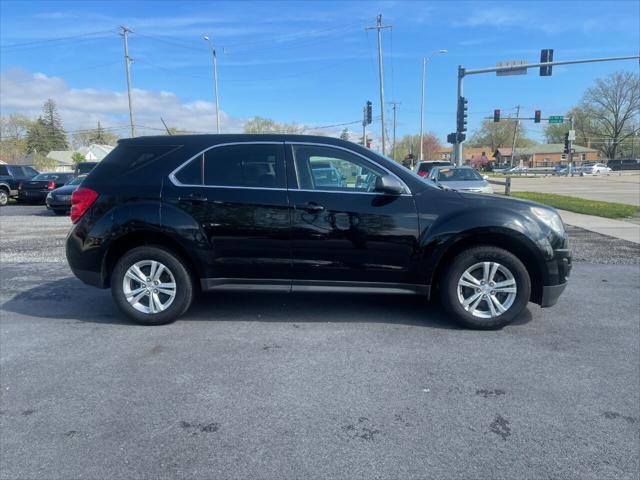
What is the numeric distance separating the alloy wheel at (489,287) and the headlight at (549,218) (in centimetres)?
60

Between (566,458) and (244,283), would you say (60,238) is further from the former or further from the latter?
(566,458)

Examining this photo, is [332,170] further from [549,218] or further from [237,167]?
[549,218]

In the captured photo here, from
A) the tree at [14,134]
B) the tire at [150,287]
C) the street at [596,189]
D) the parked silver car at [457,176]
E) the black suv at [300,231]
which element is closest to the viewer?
the black suv at [300,231]

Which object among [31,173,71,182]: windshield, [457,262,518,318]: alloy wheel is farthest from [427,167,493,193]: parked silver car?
[31,173,71,182]: windshield

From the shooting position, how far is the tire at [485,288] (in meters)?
4.52

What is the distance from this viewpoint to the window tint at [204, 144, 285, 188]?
183 inches

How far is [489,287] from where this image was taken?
4570 millimetres

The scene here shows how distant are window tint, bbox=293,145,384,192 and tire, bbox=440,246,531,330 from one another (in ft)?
3.81

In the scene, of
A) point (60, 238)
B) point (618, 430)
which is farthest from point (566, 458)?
point (60, 238)

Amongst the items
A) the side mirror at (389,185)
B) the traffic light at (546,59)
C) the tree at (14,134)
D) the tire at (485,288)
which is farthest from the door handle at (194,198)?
the tree at (14,134)

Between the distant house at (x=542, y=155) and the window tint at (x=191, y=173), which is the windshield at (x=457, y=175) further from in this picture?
the distant house at (x=542, y=155)

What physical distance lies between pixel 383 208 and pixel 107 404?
2804 mm

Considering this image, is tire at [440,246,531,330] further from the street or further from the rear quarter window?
the street

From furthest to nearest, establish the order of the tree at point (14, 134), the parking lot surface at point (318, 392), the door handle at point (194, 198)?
the tree at point (14, 134)
the door handle at point (194, 198)
the parking lot surface at point (318, 392)
